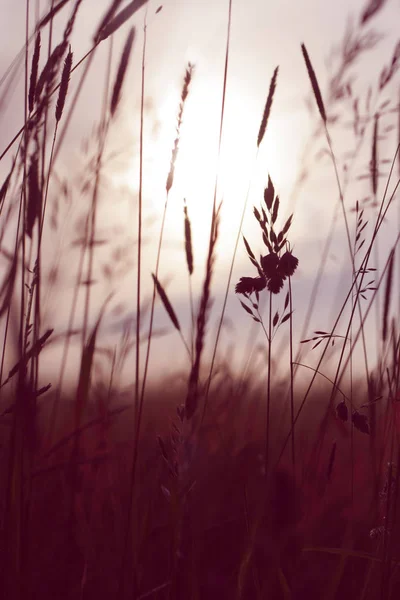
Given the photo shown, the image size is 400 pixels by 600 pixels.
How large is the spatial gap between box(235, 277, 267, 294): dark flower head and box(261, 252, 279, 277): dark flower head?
3 centimetres

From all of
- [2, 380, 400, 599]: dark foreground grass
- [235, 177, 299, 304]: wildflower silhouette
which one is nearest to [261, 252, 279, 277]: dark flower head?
[235, 177, 299, 304]: wildflower silhouette

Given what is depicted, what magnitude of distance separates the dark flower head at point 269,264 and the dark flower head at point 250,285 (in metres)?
0.03

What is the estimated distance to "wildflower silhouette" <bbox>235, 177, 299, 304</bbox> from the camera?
0.89m

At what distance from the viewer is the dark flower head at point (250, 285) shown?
922mm

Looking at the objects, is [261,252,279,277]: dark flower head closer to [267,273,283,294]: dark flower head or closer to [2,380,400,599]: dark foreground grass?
[267,273,283,294]: dark flower head

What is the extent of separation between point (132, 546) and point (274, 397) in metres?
0.87

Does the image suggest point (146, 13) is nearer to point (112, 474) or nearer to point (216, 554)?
point (112, 474)

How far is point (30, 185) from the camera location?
3.18 feet

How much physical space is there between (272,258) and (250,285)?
0.19ft

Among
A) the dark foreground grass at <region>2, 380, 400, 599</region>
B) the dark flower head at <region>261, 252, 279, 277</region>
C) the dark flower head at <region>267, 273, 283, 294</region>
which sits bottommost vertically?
the dark foreground grass at <region>2, 380, 400, 599</region>

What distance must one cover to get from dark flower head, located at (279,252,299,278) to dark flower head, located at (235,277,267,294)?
0.04 m

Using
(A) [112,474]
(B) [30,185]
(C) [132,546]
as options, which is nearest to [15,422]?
(C) [132,546]

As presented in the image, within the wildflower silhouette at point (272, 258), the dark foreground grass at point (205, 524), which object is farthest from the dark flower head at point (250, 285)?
the dark foreground grass at point (205, 524)

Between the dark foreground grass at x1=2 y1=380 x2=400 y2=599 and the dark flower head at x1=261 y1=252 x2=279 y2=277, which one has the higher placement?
the dark flower head at x1=261 y1=252 x2=279 y2=277
